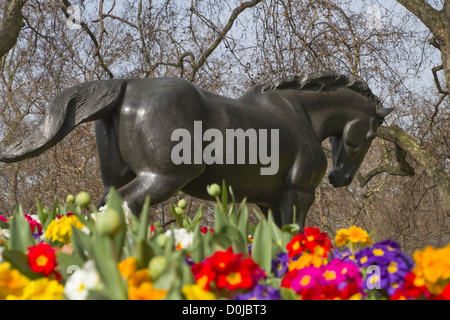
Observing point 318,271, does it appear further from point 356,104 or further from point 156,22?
point 156,22

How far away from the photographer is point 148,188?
11.3ft

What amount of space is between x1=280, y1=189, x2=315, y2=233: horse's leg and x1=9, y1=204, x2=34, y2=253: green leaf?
221 cm

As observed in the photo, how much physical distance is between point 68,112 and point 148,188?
0.64 m

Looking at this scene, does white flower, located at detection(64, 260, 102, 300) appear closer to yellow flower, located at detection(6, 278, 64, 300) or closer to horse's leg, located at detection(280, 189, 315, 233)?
yellow flower, located at detection(6, 278, 64, 300)

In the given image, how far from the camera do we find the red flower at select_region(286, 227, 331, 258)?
202 cm

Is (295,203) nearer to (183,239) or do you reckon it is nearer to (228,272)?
(183,239)

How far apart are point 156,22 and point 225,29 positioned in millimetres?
1051

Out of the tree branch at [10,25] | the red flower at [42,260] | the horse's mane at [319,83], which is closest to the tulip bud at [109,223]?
the red flower at [42,260]

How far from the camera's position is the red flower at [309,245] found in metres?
2.02

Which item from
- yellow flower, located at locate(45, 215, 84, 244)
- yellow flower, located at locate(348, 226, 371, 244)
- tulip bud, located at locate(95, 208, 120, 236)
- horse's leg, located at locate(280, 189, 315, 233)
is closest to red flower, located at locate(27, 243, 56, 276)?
yellow flower, located at locate(45, 215, 84, 244)

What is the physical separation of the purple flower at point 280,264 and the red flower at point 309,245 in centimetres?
4

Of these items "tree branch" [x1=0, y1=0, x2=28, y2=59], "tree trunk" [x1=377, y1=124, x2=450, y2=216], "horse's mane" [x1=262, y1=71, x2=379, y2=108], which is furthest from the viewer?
"tree trunk" [x1=377, y1=124, x2=450, y2=216]
